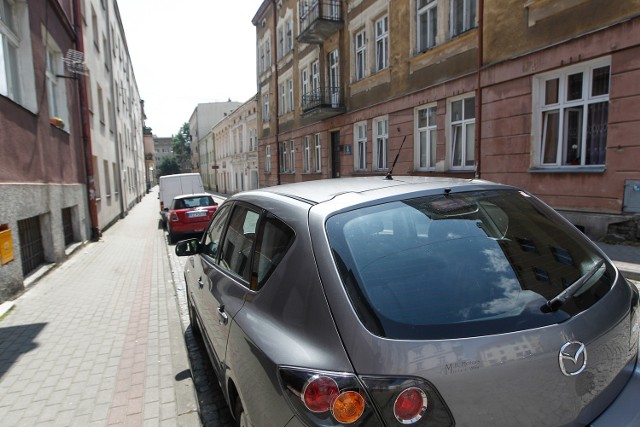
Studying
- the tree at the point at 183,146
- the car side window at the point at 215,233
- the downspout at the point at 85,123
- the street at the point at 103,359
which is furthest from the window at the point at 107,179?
the tree at the point at 183,146

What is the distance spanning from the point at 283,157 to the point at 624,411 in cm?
2557

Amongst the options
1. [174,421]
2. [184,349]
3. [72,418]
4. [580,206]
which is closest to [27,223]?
[184,349]

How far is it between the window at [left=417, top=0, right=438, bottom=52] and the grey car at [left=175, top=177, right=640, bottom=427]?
1145cm

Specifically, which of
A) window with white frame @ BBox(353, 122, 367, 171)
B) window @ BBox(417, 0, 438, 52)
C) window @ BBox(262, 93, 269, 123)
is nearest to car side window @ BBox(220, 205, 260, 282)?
window @ BBox(417, 0, 438, 52)

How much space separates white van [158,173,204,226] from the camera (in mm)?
17555

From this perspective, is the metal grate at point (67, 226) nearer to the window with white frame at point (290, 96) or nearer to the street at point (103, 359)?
the street at point (103, 359)

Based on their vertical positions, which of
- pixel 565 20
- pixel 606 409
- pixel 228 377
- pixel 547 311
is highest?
pixel 565 20

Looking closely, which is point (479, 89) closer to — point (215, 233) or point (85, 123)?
point (215, 233)

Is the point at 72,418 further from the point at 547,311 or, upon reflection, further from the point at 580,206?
the point at 580,206

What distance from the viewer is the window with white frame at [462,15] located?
10.8 m

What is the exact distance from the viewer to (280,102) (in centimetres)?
2648

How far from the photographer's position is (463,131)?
37.0 ft

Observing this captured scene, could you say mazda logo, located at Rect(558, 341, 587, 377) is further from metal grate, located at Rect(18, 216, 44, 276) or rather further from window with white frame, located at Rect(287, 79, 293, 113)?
window with white frame, located at Rect(287, 79, 293, 113)

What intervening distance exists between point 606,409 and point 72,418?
10.9 feet
